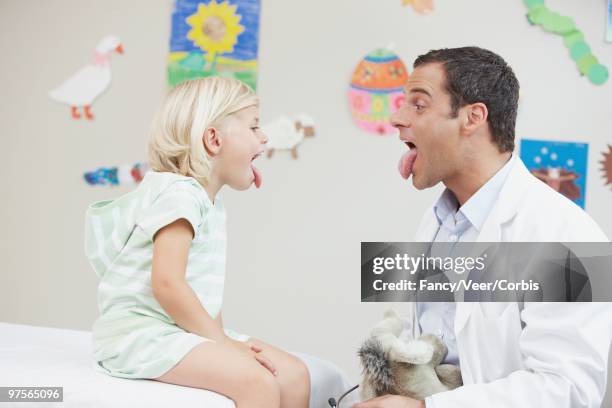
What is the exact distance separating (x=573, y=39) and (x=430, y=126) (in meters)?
1.41

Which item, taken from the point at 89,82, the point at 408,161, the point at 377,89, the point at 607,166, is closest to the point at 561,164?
the point at 607,166

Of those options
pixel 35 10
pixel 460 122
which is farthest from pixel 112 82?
pixel 460 122

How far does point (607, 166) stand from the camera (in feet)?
8.86

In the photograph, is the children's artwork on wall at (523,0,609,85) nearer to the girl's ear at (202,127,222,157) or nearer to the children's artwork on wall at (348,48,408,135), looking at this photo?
the children's artwork on wall at (348,48,408,135)

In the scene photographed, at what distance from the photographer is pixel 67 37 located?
3.21 meters

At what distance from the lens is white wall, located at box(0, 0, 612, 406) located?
2734mm

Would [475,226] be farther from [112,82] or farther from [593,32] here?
[112,82]

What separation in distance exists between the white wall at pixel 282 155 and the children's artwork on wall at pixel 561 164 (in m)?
0.04

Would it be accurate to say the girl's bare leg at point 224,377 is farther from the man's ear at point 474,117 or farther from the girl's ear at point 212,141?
the man's ear at point 474,117

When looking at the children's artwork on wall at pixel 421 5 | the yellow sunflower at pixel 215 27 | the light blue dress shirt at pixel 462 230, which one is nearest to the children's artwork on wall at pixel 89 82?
the yellow sunflower at pixel 215 27

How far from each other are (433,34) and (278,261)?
1157 mm

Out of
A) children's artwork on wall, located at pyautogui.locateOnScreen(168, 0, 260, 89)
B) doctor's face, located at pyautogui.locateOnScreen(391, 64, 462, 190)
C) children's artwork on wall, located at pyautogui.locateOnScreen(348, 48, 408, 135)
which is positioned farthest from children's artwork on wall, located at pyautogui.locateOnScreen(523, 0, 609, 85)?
doctor's face, located at pyautogui.locateOnScreen(391, 64, 462, 190)

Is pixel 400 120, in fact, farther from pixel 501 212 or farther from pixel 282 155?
pixel 282 155

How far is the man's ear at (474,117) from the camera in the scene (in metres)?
1.58
